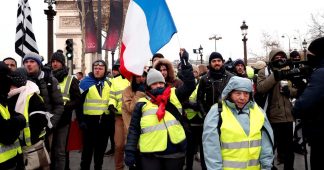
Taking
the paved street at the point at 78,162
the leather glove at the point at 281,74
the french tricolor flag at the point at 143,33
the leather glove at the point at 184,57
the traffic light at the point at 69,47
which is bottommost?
the paved street at the point at 78,162

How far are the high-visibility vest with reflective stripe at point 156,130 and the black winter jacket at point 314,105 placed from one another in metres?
1.32

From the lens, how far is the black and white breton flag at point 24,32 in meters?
7.72

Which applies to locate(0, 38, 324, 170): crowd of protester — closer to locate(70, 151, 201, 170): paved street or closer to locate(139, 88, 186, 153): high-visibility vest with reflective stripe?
locate(139, 88, 186, 153): high-visibility vest with reflective stripe

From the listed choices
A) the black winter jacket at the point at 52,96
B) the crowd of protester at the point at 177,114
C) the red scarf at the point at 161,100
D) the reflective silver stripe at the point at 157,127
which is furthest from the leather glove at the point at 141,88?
the black winter jacket at the point at 52,96

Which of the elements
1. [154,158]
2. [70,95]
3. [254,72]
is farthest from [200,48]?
[154,158]

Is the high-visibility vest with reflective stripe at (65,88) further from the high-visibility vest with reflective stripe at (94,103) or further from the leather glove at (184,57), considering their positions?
the leather glove at (184,57)

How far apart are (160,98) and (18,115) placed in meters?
1.52

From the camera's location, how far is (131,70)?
4.96 m

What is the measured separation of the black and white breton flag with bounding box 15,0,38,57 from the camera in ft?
25.3

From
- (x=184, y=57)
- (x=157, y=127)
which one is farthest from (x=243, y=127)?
(x=184, y=57)

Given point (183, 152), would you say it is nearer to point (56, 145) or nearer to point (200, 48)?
point (56, 145)

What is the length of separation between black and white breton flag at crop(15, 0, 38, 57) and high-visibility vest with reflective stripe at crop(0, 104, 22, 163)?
423 centimetres

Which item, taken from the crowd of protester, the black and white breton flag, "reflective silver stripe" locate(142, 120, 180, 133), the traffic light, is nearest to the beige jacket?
the crowd of protester

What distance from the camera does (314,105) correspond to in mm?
3469
